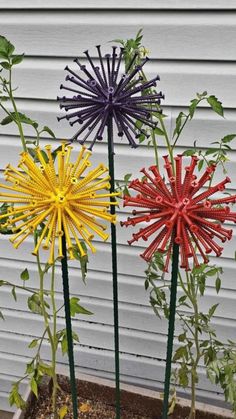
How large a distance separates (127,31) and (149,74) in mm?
121

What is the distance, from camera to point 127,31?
1305 millimetres

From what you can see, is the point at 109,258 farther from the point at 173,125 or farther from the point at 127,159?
the point at 173,125

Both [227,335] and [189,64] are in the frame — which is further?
[227,335]

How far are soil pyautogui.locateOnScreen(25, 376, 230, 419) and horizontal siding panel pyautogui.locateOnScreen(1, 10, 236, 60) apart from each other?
956 mm

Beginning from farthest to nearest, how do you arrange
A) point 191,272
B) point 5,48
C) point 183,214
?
point 191,272 < point 5,48 < point 183,214

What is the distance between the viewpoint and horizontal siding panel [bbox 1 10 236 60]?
125 cm

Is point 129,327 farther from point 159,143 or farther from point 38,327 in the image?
point 159,143

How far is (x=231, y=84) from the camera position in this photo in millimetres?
1307

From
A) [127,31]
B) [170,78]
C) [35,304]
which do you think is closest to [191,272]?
[35,304]

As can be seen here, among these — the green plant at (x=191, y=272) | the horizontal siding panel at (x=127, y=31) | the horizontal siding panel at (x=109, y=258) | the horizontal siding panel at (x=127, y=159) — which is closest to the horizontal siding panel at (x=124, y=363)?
the green plant at (x=191, y=272)

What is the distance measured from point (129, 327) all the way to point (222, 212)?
111 centimetres

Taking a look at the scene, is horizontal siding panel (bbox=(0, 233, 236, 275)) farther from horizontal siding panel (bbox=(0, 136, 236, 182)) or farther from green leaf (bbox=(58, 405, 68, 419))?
green leaf (bbox=(58, 405, 68, 419))
